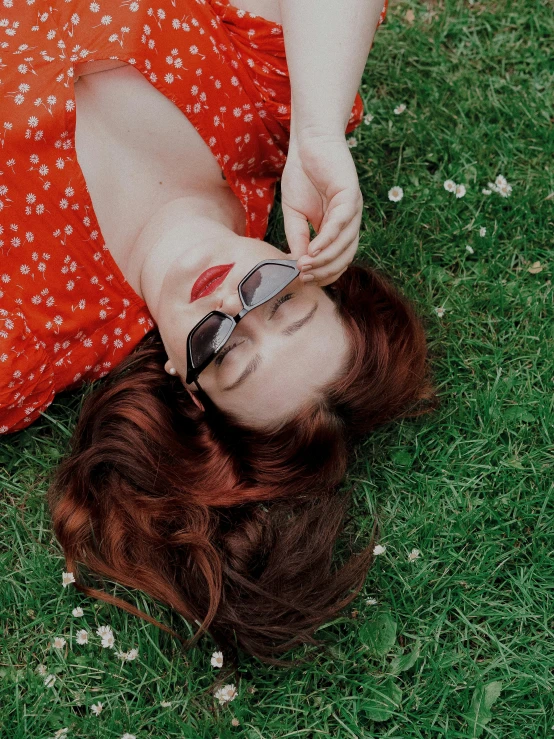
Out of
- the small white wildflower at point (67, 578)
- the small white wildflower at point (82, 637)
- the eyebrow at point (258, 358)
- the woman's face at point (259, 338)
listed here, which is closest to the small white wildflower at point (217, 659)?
the small white wildflower at point (82, 637)

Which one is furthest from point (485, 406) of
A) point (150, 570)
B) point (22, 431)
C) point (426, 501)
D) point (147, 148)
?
point (22, 431)

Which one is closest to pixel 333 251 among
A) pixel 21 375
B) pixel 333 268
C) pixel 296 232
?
pixel 333 268

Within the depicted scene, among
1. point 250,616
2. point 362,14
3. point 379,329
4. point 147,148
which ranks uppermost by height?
point 362,14

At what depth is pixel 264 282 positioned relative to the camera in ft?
9.38

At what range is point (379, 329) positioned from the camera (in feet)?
10.9

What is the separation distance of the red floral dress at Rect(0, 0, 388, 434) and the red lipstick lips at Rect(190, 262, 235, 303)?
1.77 feet

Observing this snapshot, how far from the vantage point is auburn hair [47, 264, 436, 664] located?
3.11m

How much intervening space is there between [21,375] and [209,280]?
0.95m

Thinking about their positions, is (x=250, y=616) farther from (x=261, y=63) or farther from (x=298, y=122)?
(x=261, y=63)

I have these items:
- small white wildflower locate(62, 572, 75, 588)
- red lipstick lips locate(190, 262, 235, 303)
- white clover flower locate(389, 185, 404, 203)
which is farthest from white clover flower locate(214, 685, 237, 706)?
white clover flower locate(389, 185, 404, 203)

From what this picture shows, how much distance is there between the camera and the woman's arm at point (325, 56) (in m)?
2.99

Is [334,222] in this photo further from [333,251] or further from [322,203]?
[322,203]

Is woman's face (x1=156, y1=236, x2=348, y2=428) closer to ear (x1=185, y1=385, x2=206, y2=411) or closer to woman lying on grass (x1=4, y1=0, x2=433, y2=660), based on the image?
woman lying on grass (x1=4, y1=0, x2=433, y2=660)

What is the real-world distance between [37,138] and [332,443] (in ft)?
5.63
